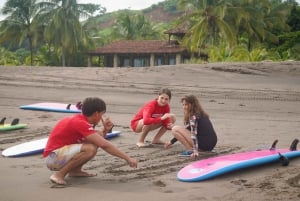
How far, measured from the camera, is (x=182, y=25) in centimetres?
3806

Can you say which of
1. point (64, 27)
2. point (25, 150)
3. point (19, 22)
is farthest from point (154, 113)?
point (19, 22)

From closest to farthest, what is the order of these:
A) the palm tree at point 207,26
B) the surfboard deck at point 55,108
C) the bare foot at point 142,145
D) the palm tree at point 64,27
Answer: the bare foot at point 142,145
the surfboard deck at point 55,108
the palm tree at point 207,26
the palm tree at point 64,27

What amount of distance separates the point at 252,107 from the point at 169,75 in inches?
237

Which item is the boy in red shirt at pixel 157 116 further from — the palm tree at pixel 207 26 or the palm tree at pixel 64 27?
the palm tree at pixel 64 27

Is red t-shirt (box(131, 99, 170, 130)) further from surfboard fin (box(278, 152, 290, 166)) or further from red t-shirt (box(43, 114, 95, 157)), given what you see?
red t-shirt (box(43, 114, 95, 157))

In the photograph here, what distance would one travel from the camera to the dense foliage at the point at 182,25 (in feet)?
106

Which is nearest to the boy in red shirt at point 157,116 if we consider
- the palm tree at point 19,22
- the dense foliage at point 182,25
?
the dense foliage at point 182,25

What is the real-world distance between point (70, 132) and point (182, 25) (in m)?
34.2

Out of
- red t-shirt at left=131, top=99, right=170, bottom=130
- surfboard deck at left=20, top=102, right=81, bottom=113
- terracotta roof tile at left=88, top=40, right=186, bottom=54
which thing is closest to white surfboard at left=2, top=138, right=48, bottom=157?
red t-shirt at left=131, top=99, right=170, bottom=130

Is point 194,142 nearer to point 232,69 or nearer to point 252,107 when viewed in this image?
point 252,107

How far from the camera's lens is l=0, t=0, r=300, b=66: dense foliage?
32.2 meters

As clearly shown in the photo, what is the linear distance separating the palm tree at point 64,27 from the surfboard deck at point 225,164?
3474 centimetres

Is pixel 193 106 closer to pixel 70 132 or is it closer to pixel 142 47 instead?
pixel 70 132

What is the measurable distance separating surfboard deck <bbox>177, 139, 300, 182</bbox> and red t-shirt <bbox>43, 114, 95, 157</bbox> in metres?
1.02
